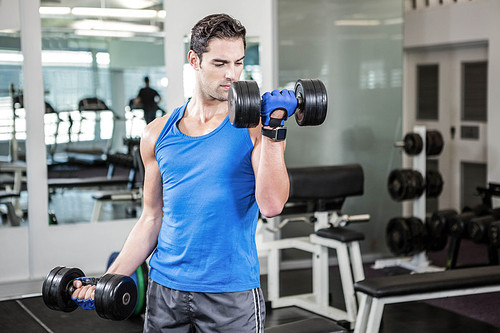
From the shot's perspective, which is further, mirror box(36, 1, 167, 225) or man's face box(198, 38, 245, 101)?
mirror box(36, 1, 167, 225)

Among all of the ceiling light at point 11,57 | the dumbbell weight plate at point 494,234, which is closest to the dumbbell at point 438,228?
the dumbbell weight plate at point 494,234

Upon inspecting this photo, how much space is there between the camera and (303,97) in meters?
1.58

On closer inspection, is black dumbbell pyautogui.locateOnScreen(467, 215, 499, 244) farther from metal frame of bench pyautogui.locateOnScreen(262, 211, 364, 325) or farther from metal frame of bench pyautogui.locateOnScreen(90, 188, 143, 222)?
metal frame of bench pyautogui.locateOnScreen(90, 188, 143, 222)

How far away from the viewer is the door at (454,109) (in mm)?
5938

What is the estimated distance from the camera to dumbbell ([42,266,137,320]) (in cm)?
160

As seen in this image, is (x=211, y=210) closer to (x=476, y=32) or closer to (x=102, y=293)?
(x=102, y=293)

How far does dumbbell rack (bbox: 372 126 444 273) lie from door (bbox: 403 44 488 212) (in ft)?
4.28

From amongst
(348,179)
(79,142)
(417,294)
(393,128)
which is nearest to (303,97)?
(417,294)

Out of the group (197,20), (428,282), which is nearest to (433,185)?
(197,20)

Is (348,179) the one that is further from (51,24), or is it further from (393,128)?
(51,24)

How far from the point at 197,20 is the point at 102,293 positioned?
3.12m

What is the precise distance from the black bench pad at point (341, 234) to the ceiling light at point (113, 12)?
1787mm

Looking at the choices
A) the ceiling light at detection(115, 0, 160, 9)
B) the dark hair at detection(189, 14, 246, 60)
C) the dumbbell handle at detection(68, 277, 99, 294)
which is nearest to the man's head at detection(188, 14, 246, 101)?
the dark hair at detection(189, 14, 246, 60)

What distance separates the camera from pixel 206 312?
1.59m
